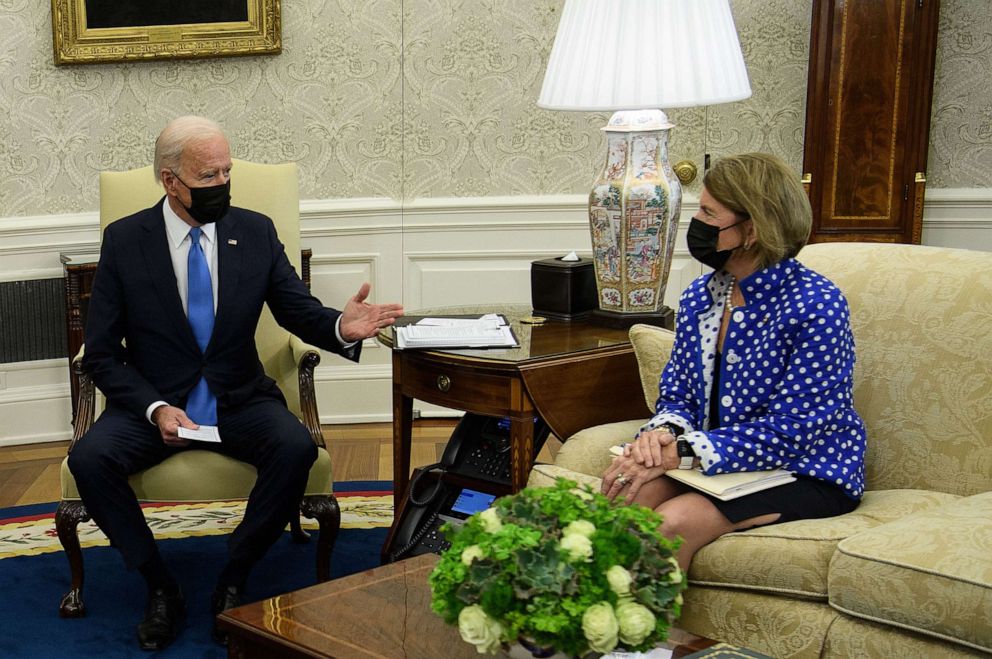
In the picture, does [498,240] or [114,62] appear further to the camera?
[498,240]

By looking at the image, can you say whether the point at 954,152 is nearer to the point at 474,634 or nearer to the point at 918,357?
the point at 918,357

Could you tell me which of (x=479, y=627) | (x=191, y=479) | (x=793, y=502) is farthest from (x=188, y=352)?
(x=479, y=627)

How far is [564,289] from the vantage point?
3086 mm

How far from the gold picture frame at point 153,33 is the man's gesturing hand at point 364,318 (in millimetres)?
1688

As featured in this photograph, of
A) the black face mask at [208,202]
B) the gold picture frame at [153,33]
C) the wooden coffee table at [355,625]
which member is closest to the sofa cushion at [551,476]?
the wooden coffee table at [355,625]

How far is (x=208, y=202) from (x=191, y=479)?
676 millimetres

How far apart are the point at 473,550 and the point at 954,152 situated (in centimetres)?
359

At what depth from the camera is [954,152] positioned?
14.7 feet

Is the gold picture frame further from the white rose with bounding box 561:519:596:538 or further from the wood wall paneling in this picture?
the white rose with bounding box 561:519:596:538

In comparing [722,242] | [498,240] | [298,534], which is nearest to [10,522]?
[298,534]

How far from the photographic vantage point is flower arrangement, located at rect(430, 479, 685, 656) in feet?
4.74

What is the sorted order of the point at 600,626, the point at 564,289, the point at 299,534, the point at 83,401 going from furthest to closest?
the point at 299,534
the point at 564,289
the point at 83,401
the point at 600,626

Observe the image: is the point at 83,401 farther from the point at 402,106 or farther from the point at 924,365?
the point at 924,365

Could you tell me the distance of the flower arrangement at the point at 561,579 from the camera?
1.44m
